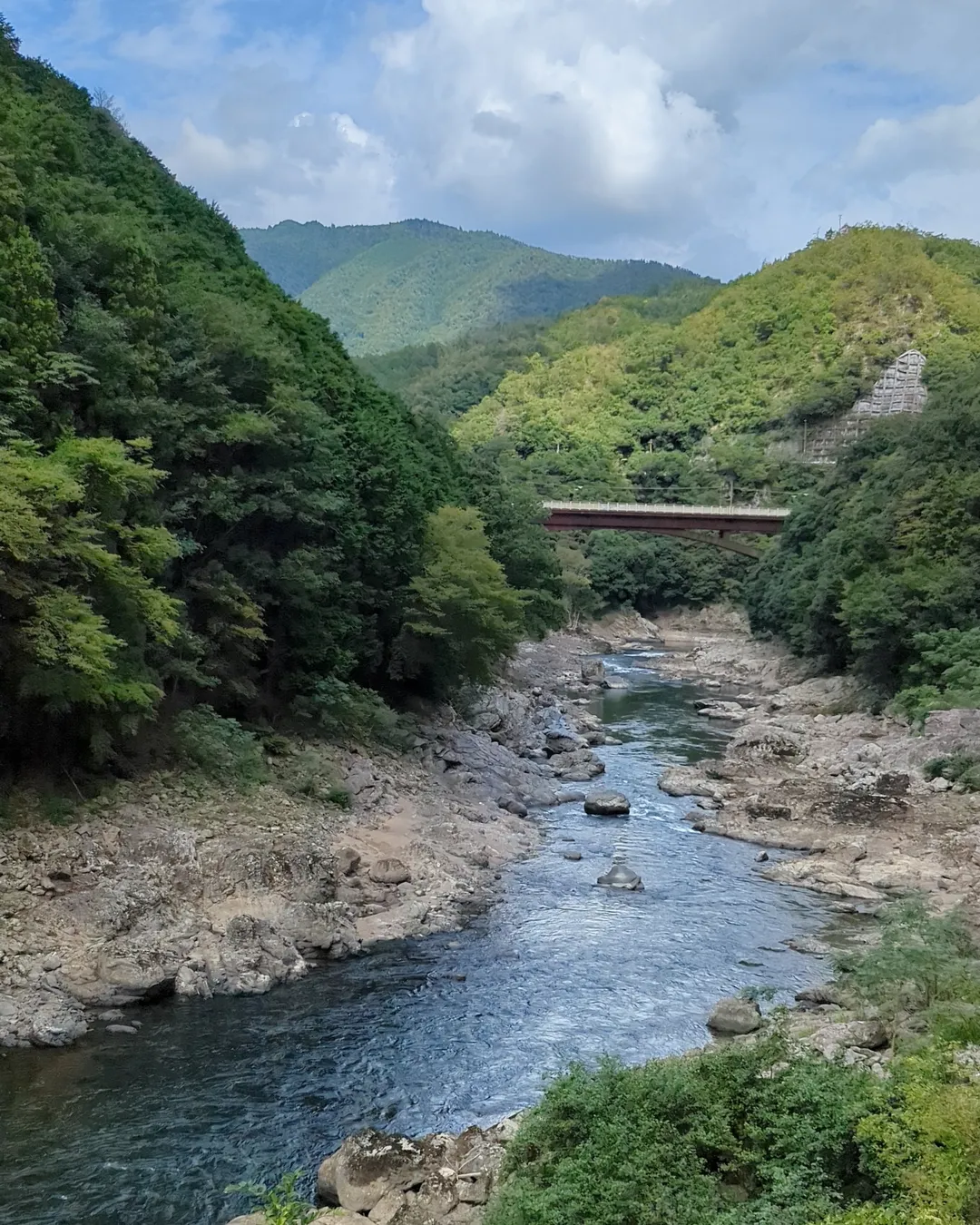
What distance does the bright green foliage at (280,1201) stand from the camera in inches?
373

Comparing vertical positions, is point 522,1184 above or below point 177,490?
below

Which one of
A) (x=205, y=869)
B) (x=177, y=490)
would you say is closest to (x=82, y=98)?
(x=177, y=490)

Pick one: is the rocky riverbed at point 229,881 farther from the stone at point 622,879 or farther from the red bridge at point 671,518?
the red bridge at point 671,518

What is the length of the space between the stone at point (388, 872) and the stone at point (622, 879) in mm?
4185

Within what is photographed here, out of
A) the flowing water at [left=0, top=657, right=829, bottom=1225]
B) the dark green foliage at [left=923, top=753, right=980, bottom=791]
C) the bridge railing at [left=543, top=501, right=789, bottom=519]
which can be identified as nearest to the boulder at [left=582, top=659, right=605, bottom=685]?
the bridge railing at [left=543, top=501, right=789, bottom=519]

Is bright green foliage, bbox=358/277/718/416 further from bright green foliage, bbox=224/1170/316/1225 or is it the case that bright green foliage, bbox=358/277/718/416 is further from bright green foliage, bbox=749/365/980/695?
bright green foliage, bbox=224/1170/316/1225

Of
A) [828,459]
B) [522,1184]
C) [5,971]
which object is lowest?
[5,971]

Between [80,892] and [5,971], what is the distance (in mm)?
2086

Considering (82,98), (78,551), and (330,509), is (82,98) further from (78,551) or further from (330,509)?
(78,551)

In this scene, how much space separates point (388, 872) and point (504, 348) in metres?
116

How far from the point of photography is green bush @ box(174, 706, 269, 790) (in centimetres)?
2217

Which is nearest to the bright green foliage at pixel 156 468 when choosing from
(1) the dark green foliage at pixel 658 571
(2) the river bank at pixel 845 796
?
(2) the river bank at pixel 845 796

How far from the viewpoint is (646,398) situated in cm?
11025

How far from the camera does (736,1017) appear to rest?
15.2m
